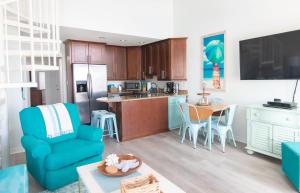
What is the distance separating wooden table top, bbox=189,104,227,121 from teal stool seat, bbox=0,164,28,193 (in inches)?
110

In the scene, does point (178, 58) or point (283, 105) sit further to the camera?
point (178, 58)

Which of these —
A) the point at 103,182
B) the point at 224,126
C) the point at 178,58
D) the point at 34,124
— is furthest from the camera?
the point at 178,58

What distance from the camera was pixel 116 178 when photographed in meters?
1.79

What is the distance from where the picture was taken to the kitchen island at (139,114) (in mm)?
4254

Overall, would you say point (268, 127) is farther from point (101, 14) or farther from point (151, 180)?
point (101, 14)

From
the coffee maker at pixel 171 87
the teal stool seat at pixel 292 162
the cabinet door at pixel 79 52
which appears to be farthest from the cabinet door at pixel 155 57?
the teal stool seat at pixel 292 162

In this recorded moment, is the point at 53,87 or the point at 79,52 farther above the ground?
the point at 79,52

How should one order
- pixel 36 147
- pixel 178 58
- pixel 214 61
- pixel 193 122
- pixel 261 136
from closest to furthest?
pixel 36 147 < pixel 261 136 < pixel 193 122 < pixel 214 61 < pixel 178 58

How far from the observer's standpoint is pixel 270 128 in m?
3.03

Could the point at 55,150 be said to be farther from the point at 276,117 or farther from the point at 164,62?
the point at 164,62

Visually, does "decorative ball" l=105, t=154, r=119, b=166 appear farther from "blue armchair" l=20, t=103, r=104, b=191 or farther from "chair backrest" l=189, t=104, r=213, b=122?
"chair backrest" l=189, t=104, r=213, b=122

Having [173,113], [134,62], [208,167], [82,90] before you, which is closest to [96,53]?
[82,90]

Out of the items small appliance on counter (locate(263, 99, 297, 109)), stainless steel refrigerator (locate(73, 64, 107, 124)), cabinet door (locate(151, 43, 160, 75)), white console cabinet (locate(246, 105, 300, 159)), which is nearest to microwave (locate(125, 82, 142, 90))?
cabinet door (locate(151, 43, 160, 75))

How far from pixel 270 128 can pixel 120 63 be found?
4.55 metres
